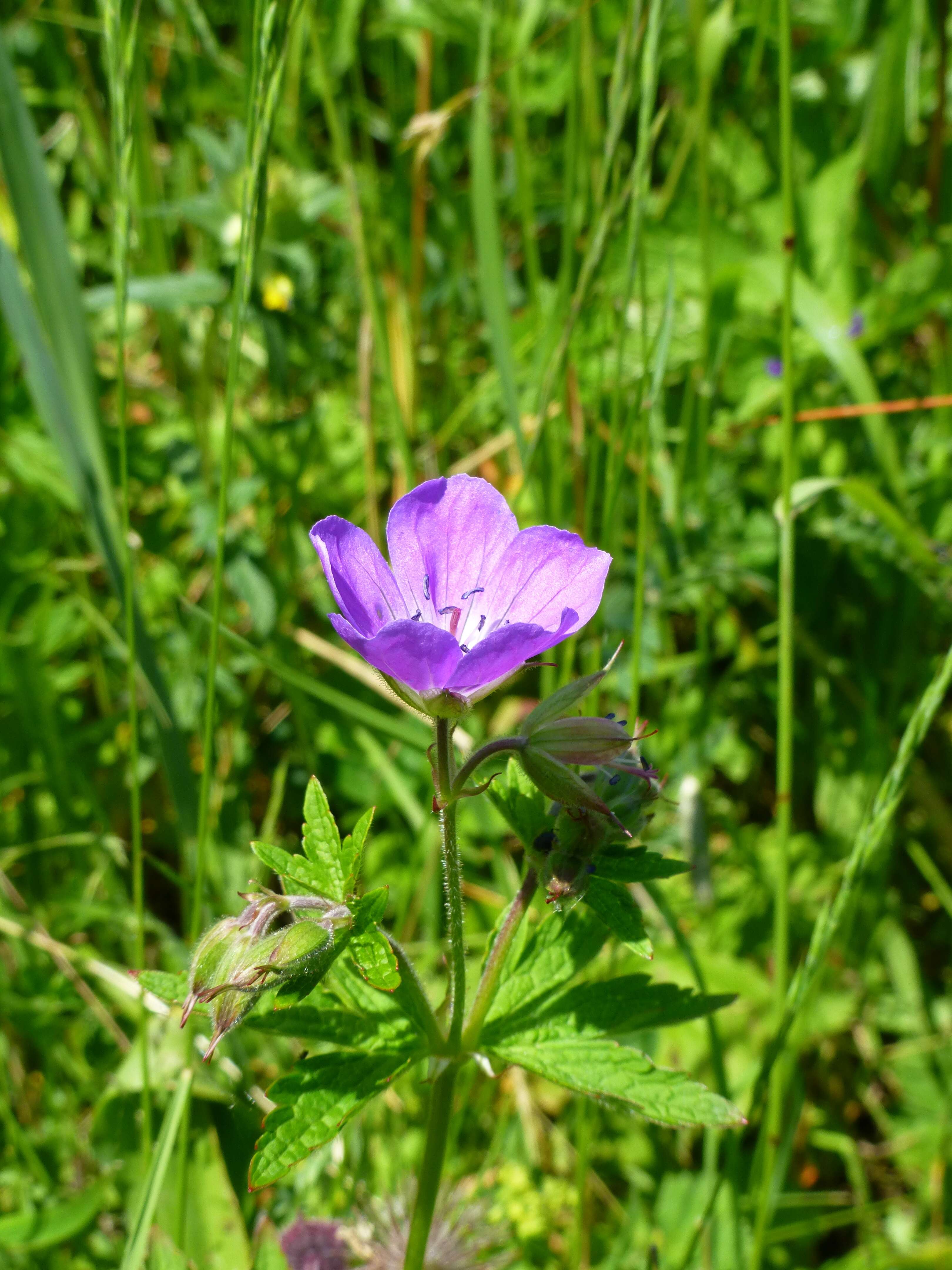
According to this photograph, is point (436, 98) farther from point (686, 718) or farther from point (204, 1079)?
point (204, 1079)

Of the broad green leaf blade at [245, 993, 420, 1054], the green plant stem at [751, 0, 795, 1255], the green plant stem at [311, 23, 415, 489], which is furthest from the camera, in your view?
the green plant stem at [311, 23, 415, 489]

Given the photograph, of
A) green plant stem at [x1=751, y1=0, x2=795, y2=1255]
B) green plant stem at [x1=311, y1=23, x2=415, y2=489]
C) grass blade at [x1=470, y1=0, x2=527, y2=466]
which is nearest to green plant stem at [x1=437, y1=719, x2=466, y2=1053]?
green plant stem at [x1=751, y1=0, x2=795, y2=1255]

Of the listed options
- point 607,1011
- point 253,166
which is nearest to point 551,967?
point 607,1011

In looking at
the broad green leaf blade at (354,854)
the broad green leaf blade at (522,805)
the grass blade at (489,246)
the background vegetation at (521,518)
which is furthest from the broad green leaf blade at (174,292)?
the broad green leaf blade at (354,854)

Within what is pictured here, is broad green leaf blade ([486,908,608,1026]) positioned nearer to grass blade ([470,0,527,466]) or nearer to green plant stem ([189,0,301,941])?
green plant stem ([189,0,301,941])

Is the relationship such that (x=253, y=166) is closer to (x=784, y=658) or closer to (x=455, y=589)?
(x=455, y=589)

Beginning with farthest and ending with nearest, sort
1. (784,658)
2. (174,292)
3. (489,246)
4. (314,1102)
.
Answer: (174,292)
(489,246)
(784,658)
(314,1102)

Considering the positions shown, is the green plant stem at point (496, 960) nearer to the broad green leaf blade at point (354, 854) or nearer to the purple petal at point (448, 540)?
the broad green leaf blade at point (354, 854)
